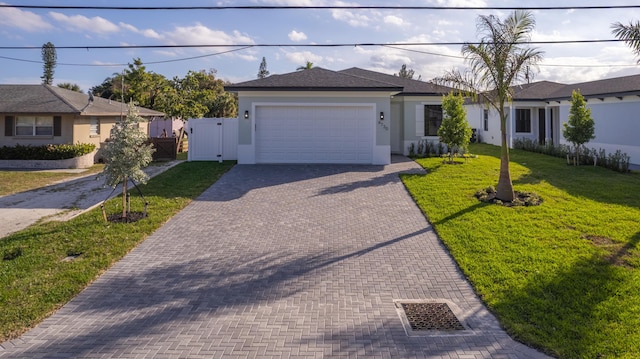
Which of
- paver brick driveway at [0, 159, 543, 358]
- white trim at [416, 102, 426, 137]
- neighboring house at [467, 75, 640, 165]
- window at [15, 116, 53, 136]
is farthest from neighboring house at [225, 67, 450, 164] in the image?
window at [15, 116, 53, 136]

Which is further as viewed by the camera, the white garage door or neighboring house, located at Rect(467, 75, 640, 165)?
neighboring house, located at Rect(467, 75, 640, 165)

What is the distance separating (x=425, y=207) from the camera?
1100 centimetres

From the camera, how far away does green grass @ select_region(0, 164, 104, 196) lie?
14.7 m

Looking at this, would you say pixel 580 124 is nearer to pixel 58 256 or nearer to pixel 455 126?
pixel 455 126

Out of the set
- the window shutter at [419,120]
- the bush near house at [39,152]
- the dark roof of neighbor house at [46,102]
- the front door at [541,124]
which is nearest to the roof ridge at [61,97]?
the dark roof of neighbor house at [46,102]

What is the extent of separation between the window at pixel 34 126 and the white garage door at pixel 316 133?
1081 centimetres

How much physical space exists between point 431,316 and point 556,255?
3.19 meters

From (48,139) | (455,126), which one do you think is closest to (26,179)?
(48,139)

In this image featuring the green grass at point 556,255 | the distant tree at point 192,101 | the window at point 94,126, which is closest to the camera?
the green grass at point 556,255

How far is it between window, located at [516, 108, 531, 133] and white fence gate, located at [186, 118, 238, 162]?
17.1 metres

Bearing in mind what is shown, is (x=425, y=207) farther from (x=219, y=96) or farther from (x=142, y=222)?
(x=219, y=96)

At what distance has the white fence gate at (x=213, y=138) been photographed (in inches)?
766

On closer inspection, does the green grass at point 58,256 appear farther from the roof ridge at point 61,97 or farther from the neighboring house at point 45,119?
the neighboring house at point 45,119

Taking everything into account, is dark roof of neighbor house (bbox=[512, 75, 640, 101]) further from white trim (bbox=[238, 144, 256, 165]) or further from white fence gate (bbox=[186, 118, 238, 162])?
white fence gate (bbox=[186, 118, 238, 162])
